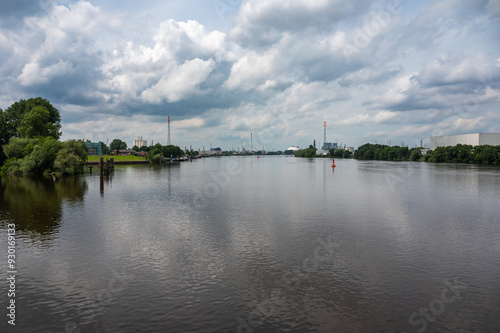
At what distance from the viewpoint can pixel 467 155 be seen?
144 m

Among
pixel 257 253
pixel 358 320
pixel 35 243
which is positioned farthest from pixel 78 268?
pixel 358 320

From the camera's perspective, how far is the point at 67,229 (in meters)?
23.1

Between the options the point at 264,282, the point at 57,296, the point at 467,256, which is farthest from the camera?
the point at 467,256

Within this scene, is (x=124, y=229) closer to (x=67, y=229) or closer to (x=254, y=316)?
(x=67, y=229)

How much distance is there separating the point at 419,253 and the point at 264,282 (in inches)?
390

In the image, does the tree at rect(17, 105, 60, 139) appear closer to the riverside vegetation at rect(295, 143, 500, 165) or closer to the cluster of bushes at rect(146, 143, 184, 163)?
the cluster of bushes at rect(146, 143, 184, 163)

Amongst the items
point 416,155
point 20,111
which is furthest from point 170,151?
point 416,155

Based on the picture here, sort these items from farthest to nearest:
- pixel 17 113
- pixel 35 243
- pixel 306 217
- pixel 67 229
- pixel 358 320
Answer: pixel 17 113 → pixel 306 217 → pixel 67 229 → pixel 35 243 → pixel 358 320

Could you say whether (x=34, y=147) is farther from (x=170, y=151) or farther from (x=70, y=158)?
(x=170, y=151)

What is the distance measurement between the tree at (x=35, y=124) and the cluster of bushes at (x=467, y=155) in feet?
520

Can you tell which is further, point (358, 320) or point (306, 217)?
point (306, 217)

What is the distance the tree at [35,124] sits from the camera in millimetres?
79938

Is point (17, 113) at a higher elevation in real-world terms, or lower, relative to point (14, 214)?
higher

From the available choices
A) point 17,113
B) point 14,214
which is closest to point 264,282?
point 14,214
